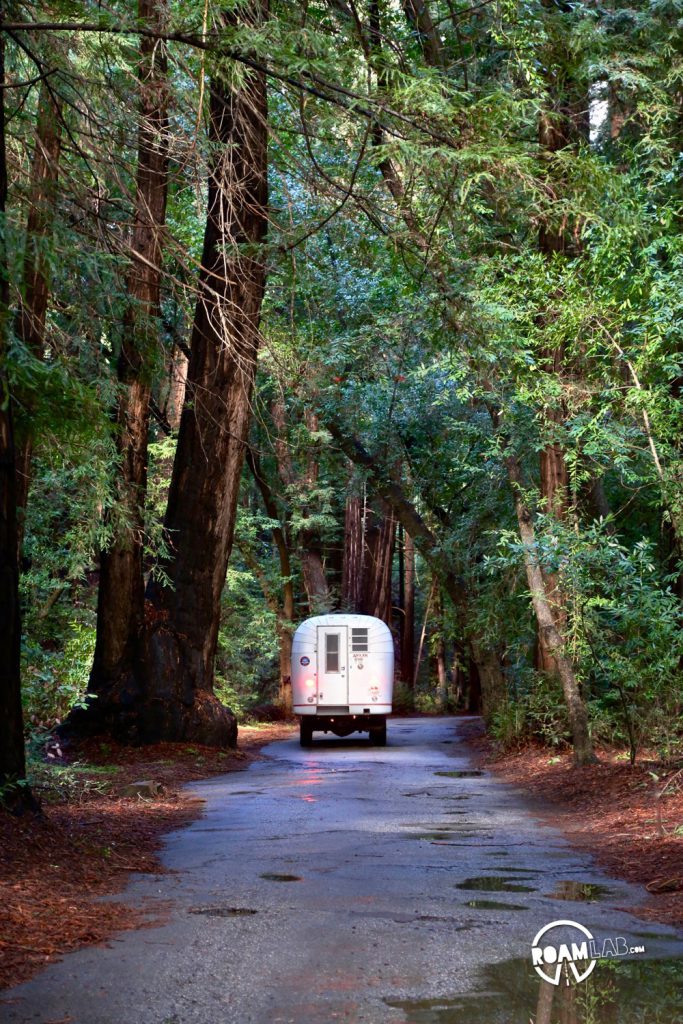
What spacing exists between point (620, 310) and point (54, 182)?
6.44 m

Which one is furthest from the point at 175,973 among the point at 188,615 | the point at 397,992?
the point at 188,615

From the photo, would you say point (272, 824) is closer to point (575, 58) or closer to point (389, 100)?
point (389, 100)

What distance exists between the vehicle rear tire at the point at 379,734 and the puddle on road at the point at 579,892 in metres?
17.6

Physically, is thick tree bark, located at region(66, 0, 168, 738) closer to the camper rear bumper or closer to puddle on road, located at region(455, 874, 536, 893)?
the camper rear bumper

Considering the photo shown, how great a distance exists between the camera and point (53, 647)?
22500 mm

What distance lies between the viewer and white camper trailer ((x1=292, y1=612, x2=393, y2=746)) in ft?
79.0

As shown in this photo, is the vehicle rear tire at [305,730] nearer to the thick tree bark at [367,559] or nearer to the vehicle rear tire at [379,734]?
the vehicle rear tire at [379,734]

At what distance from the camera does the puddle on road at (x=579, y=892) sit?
691cm

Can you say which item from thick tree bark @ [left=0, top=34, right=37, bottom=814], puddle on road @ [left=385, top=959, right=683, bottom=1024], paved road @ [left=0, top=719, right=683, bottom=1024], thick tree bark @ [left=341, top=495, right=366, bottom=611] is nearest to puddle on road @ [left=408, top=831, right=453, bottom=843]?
paved road @ [left=0, top=719, right=683, bottom=1024]

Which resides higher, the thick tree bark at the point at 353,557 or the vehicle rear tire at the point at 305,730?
the thick tree bark at the point at 353,557

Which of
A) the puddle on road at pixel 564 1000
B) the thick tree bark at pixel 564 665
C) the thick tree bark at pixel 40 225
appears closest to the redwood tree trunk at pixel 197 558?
the thick tree bark at pixel 40 225

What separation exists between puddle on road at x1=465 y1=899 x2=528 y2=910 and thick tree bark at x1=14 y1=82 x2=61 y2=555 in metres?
4.60

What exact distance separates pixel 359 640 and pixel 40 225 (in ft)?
50.1

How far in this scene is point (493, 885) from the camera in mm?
7414
